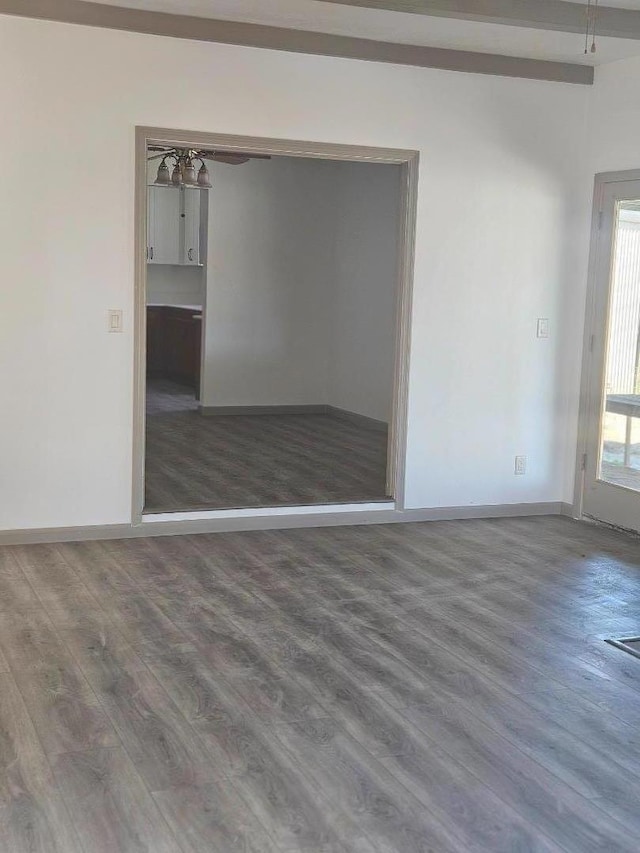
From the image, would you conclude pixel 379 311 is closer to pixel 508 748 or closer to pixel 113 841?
pixel 508 748

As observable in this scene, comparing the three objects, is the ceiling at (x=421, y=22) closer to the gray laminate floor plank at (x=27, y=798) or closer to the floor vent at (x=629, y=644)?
the floor vent at (x=629, y=644)

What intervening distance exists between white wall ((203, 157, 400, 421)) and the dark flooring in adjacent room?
0.35 metres

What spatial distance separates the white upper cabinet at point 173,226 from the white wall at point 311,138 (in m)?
6.99

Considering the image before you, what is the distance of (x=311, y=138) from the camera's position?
5.84 metres

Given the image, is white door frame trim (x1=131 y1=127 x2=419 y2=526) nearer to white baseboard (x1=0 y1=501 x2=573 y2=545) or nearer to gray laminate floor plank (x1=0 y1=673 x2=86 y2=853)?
white baseboard (x1=0 y1=501 x2=573 y2=545)

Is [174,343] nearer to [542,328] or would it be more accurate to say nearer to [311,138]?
[542,328]

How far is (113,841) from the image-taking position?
2662mm

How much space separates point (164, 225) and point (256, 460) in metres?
6.03

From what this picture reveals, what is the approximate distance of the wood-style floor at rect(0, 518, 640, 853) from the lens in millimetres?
2801

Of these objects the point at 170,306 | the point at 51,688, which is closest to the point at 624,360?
the point at 51,688

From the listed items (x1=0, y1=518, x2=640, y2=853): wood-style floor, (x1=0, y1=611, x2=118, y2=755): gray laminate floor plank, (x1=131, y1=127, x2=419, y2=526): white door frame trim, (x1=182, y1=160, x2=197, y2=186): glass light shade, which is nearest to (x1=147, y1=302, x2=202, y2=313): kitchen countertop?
(x1=182, y1=160, x2=197, y2=186): glass light shade

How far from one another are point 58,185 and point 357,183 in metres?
4.90

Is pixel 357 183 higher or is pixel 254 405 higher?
pixel 357 183

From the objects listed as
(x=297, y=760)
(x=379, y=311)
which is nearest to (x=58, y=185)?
(x=297, y=760)
